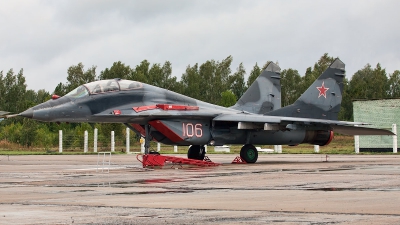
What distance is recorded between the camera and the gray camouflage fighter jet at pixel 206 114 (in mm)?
20266

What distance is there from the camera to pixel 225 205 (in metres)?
8.80

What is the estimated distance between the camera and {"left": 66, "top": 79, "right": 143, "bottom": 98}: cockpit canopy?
797 inches

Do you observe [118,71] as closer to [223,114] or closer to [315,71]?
[315,71]

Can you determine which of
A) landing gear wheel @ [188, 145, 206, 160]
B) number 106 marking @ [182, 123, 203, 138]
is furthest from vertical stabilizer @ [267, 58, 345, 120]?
number 106 marking @ [182, 123, 203, 138]

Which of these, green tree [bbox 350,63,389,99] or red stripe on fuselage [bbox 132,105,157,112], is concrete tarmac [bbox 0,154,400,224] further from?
green tree [bbox 350,63,389,99]

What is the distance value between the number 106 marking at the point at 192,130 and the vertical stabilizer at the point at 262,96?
380cm

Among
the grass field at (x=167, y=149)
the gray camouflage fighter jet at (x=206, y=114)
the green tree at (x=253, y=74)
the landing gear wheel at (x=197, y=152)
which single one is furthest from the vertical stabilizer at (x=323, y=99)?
the green tree at (x=253, y=74)

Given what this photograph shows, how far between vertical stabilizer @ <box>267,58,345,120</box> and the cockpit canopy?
21.9 ft

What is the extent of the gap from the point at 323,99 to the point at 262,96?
2.32m

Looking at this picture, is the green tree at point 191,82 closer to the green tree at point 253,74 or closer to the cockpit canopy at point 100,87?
the green tree at point 253,74

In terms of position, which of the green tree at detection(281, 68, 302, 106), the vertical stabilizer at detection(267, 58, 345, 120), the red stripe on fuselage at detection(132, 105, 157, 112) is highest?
the green tree at detection(281, 68, 302, 106)

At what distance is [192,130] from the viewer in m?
21.6

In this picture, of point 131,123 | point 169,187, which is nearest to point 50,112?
point 131,123

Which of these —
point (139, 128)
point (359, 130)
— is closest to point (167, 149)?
point (359, 130)
